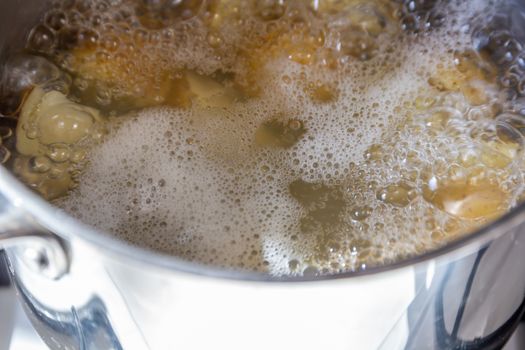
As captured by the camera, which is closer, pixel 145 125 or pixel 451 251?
pixel 451 251

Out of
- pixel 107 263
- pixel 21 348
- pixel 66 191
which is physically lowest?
pixel 21 348

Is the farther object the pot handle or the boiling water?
the boiling water

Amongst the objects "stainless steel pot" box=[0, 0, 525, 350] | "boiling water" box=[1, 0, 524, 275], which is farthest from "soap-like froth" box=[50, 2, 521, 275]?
"stainless steel pot" box=[0, 0, 525, 350]

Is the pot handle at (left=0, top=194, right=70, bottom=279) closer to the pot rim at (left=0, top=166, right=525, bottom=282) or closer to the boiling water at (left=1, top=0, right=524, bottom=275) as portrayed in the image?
A: the pot rim at (left=0, top=166, right=525, bottom=282)

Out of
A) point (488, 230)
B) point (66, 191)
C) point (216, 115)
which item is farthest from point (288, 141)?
point (488, 230)

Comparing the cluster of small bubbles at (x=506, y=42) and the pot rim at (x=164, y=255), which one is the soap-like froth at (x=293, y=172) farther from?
the pot rim at (x=164, y=255)

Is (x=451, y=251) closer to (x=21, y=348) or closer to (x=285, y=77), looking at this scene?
(x=285, y=77)

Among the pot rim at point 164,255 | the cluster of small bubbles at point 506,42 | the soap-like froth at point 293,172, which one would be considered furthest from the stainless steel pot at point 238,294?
the cluster of small bubbles at point 506,42

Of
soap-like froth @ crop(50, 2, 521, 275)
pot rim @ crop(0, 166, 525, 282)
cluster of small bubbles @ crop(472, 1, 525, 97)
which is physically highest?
pot rim @ crop(0, 166, 525, 282)
